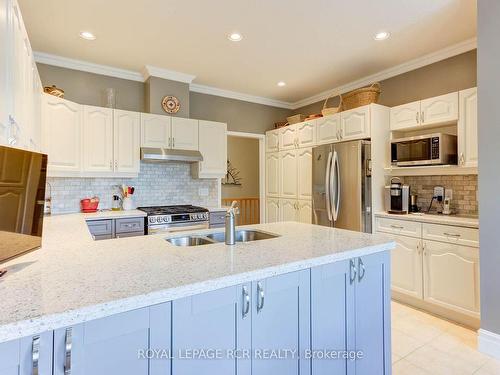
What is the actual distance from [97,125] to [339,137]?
2.84 meters

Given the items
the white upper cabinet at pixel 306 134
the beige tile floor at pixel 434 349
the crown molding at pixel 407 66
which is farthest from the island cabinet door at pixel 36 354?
the crown molding at pixel 407 66

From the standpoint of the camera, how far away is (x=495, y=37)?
6.93 feet

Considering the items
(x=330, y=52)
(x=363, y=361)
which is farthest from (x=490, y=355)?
(x=330, y=52)

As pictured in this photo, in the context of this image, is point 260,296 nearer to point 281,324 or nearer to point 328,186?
point 281,324

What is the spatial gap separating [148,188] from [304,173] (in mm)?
2166

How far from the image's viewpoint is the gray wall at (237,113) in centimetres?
430

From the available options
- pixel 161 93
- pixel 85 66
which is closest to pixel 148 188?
pixel 161 93

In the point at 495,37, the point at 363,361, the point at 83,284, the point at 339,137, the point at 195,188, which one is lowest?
the point at 363,361

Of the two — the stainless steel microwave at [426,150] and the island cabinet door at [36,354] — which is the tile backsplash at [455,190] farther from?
the island cabinet door at [36,354]

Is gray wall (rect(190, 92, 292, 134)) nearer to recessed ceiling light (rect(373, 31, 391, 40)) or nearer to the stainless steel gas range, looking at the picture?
the stainless steel gas range

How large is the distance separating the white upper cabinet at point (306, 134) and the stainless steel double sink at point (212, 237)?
7.67 feet

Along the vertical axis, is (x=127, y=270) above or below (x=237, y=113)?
below

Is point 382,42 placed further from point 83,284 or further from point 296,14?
point 83,284

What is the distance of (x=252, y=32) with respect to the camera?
277 cm
